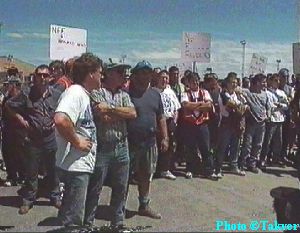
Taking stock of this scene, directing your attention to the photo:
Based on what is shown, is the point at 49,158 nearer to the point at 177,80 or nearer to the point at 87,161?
the point at 87,161

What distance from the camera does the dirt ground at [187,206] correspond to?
20.7 ft

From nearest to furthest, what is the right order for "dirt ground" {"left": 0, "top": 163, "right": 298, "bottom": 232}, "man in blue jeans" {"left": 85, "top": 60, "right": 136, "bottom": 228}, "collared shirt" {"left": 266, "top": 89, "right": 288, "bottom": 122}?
"man in blue jeans" {"left": 85, "top": 60, "right": 136, "bottom": 228}, "dirt ground" {"left": 0, "top": 163, "right": 298, "bottom": 232}, "collared shirt" {"left": 266, "top": 89, "right": 288, "bottom": 122}

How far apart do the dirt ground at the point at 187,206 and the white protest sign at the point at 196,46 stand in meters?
2.85

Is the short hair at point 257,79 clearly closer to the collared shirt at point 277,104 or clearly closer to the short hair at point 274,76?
the collared shirt at point 277,104

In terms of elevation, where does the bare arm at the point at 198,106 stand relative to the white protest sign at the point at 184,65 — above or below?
below

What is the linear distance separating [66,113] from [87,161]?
496 millimetres

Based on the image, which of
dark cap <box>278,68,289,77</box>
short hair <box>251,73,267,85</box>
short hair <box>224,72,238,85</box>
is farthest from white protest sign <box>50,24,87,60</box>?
dark cap <box>278,68,289,77</box>

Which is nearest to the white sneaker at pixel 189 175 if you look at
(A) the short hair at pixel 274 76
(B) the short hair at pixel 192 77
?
(B) the short hair at pixel 192 77

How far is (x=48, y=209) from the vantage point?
6.80 meters

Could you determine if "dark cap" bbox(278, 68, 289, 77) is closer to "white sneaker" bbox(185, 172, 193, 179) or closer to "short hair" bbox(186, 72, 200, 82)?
"short hair" bbox(186, 72, 200, 82)

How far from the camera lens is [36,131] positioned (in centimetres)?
670

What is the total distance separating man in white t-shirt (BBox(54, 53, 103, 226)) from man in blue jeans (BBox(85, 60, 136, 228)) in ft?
1.97

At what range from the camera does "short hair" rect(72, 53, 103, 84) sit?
4.79 metres

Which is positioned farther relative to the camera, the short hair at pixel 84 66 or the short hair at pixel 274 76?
the short hair at pixel 274 76
